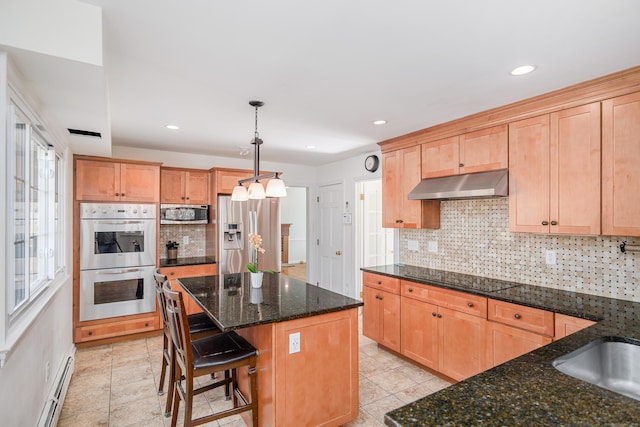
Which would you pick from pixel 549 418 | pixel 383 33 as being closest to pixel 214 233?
pixel 383 33

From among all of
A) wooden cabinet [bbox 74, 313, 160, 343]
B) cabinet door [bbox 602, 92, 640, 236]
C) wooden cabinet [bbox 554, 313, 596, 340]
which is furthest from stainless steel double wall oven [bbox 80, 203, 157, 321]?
cabinet door [bbox 602, 92, 640, 236]

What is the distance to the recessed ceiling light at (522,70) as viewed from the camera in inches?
82.0

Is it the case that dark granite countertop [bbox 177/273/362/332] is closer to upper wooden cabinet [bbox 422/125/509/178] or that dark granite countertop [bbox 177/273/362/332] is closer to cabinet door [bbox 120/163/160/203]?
cabinet door [bbox 120/163/160/203]

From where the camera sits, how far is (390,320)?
11.5 feet

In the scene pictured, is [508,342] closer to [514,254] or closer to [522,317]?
[522,317]

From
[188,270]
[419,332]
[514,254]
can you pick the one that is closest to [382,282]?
[419,332]

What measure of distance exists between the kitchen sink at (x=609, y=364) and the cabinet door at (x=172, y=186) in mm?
4509

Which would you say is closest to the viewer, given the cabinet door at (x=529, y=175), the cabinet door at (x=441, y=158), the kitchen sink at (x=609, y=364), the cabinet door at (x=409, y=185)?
the kitchen sink at (x=609, y=364)

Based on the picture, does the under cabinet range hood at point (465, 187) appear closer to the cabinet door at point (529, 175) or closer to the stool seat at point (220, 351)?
the cabinet door at point (529, 175)

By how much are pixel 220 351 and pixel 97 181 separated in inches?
114

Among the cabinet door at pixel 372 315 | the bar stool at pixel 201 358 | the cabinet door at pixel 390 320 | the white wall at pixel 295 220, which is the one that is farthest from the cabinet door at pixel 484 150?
the white wall at pixel 295 220

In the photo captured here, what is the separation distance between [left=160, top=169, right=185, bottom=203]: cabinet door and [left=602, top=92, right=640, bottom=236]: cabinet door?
4.56 m

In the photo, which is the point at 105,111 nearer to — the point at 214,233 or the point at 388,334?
the point at 214,233

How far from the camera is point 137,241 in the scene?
160 inches
